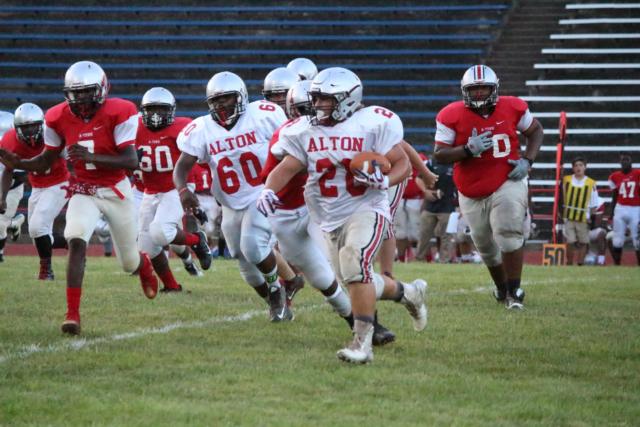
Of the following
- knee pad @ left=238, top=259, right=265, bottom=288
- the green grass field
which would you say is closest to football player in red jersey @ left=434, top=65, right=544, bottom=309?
the green grass field

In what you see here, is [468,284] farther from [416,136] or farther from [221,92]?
[416,136]

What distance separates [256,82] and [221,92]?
1502 centimetres

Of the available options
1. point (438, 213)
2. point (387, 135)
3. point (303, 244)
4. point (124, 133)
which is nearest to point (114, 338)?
point (303, 244)

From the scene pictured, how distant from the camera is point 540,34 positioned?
22938 millimetres

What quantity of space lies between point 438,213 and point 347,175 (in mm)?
10710

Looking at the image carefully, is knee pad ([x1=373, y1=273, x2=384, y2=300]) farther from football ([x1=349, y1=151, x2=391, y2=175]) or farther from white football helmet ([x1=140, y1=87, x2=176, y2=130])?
white football helmet ([x1=140, y1=87, x2=176, y2=130])

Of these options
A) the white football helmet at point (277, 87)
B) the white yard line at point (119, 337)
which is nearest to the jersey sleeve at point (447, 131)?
the white football helmet at point (277, 87)

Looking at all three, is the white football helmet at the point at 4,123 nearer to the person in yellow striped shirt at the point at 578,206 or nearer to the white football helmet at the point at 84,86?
the white football helmet at the point at 84,86

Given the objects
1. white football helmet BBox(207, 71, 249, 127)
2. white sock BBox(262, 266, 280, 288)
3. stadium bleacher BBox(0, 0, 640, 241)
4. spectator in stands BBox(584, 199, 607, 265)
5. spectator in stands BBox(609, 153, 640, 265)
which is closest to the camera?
white football helmet BBox(207, 71, 249, 127)

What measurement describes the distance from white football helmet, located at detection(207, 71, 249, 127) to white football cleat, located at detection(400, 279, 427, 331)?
178 cm

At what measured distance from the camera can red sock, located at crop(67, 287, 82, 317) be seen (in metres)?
6.87

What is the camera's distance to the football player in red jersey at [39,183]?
37.1ft

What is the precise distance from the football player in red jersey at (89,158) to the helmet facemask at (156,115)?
277cm

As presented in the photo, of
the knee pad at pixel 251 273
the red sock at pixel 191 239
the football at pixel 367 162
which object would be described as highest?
the football at pixel 367 162
